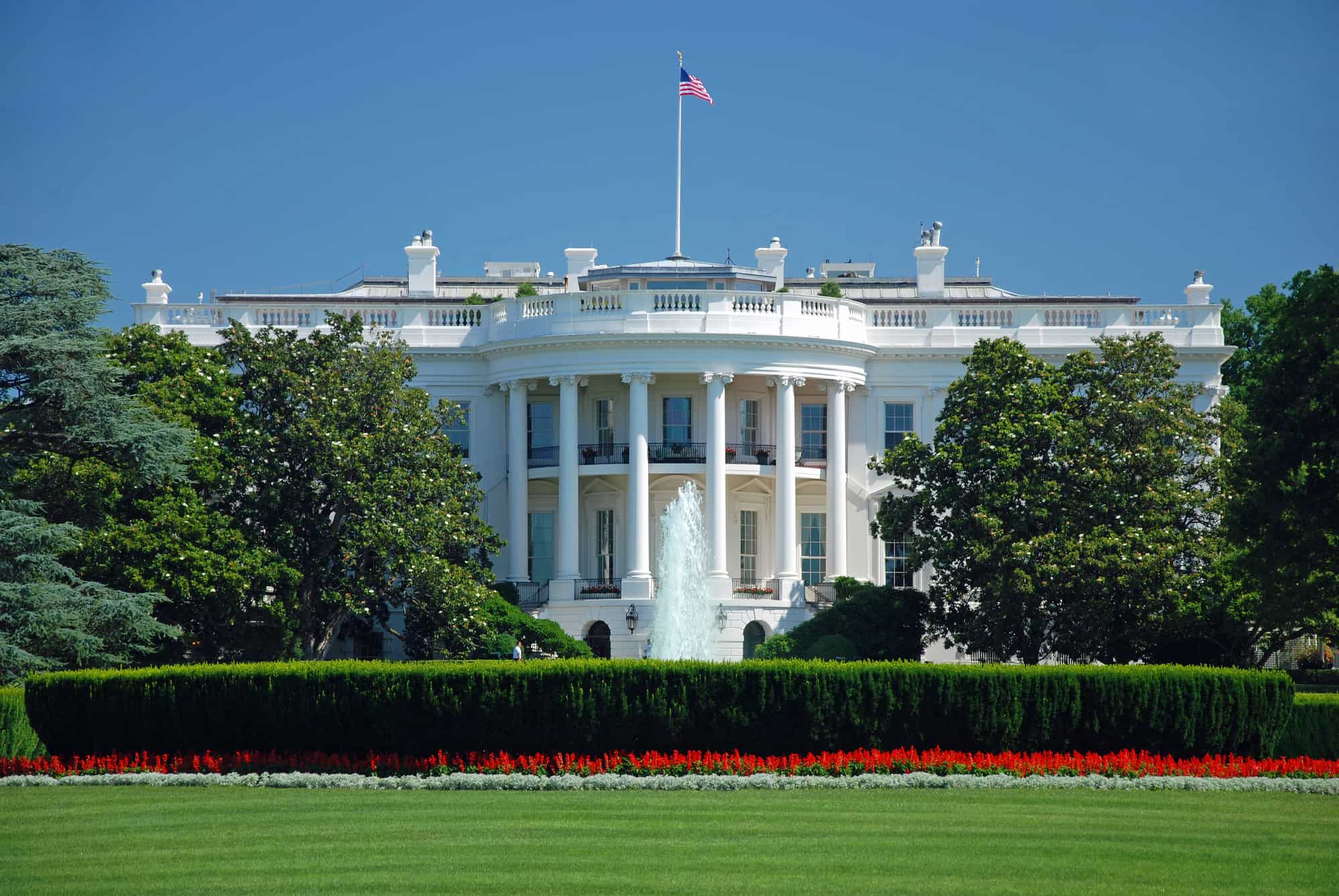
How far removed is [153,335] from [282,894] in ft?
96.5

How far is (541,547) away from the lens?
196 ft

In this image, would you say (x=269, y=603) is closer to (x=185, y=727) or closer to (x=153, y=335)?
(x=153, y=335)

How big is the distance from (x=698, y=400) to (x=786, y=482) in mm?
4129

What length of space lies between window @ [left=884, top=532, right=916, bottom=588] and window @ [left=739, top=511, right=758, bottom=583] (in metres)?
4.17

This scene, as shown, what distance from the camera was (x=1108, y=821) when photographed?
22266 millimetres

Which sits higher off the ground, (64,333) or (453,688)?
(64,333)

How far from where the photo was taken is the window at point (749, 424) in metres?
58.8

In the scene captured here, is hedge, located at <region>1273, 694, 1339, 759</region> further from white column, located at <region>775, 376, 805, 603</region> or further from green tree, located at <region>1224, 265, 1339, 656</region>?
white column, located at <region>775, 376, 805, 603</region>

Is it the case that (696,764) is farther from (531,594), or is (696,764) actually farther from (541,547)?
(541,547)

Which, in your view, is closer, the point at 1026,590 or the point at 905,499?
the point at 1026,590

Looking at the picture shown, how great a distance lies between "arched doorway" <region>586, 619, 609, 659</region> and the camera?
5584cm

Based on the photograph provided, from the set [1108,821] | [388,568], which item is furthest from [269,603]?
[1108,821]

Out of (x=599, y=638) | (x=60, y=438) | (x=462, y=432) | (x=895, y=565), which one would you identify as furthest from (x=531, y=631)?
(x=60, y=438)

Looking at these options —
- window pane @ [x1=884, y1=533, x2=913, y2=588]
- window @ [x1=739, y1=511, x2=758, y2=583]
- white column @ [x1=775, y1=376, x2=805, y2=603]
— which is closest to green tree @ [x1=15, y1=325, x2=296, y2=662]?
white column @ [x1=775, y1=376, x2=805, y2=603]
